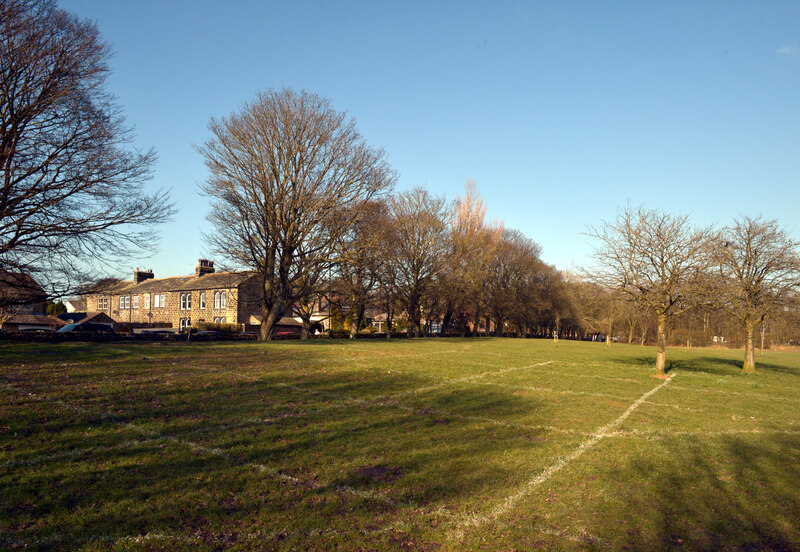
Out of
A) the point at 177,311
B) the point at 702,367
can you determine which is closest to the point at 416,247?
the point at 702,367

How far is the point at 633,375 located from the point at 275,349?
16773 millimetres

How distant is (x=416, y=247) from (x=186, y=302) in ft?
112

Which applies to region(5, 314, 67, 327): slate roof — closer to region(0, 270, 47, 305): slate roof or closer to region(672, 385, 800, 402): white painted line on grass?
region(0, 270, 47, 305): slate roof

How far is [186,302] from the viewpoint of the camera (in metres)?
60.7

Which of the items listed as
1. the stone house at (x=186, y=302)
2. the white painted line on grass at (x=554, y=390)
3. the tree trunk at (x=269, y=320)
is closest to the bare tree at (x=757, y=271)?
the white painted line on grass at (x=554, y=390)

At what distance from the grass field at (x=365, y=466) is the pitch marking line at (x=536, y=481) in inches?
1.3

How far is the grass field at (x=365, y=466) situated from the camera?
16.2 feet

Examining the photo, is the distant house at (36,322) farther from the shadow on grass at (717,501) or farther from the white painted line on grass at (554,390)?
the shadow on grass at (717,501)

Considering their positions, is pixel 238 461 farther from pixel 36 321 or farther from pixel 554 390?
pixel 36 321

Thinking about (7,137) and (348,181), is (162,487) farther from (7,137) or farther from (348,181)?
(348,181)

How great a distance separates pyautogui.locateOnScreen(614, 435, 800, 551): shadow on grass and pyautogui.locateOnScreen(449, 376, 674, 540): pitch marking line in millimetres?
1029

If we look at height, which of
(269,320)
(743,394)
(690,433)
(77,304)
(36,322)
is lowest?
(743,394)

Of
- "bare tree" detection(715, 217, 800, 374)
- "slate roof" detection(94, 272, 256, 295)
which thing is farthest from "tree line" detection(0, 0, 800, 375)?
"slate roof" detection(94, 272, 256, 295)

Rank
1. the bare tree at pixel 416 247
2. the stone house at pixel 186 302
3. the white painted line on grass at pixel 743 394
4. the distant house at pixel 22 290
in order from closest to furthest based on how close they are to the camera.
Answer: the distant house at pixel 22 290, the white painted line on grass at pixel 743 394, the bare tree at pixel 416 247, the stone house at pixel 186 302
